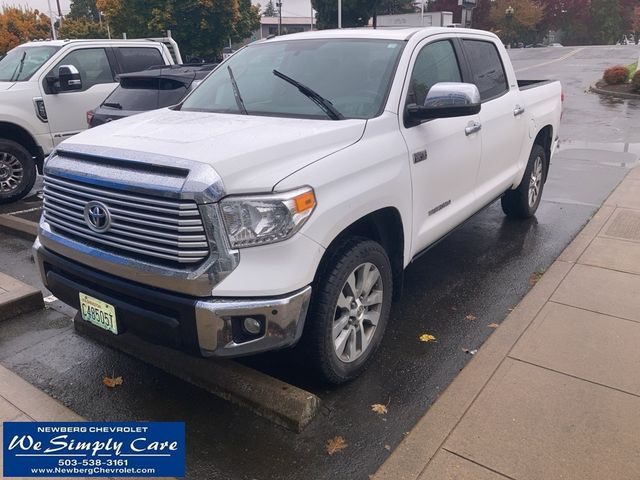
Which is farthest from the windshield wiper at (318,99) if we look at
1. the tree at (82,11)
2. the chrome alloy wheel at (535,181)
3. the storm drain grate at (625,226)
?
the tree at (82,11)

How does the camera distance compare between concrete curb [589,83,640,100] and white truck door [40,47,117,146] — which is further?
concrete curb [589,83,640,100]

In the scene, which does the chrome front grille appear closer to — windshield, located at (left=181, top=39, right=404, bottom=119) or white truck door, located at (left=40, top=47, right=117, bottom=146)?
windshield, located at (left=181, top=39, right=404, bottom=119)

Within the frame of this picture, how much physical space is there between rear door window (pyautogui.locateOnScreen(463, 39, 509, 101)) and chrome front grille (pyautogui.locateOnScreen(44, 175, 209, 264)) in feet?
10.1

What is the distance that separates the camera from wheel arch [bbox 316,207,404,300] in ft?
10.9

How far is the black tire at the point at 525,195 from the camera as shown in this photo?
6051 mm

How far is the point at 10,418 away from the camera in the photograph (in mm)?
3125

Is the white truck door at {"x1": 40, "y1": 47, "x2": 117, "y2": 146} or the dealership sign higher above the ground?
the white truck door at {"x1": 40, "y1": 47, "x2": 117, "y2": 146}

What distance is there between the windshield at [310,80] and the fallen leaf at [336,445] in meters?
1.86

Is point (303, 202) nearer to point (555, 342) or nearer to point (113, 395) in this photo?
point (113, 395)

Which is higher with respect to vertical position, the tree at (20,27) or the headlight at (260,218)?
the tree at (20,27)

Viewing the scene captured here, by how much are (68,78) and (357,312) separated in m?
6.03

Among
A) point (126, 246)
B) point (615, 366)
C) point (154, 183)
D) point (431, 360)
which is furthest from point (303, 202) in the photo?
point (615, 366)

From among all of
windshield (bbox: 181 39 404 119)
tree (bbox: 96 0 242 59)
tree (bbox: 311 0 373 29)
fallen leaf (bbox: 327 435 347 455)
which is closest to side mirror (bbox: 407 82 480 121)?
windshield (bbox: 181 39 404 119)

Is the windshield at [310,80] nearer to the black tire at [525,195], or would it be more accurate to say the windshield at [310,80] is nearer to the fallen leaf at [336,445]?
the fallen leaf at [336,445]
